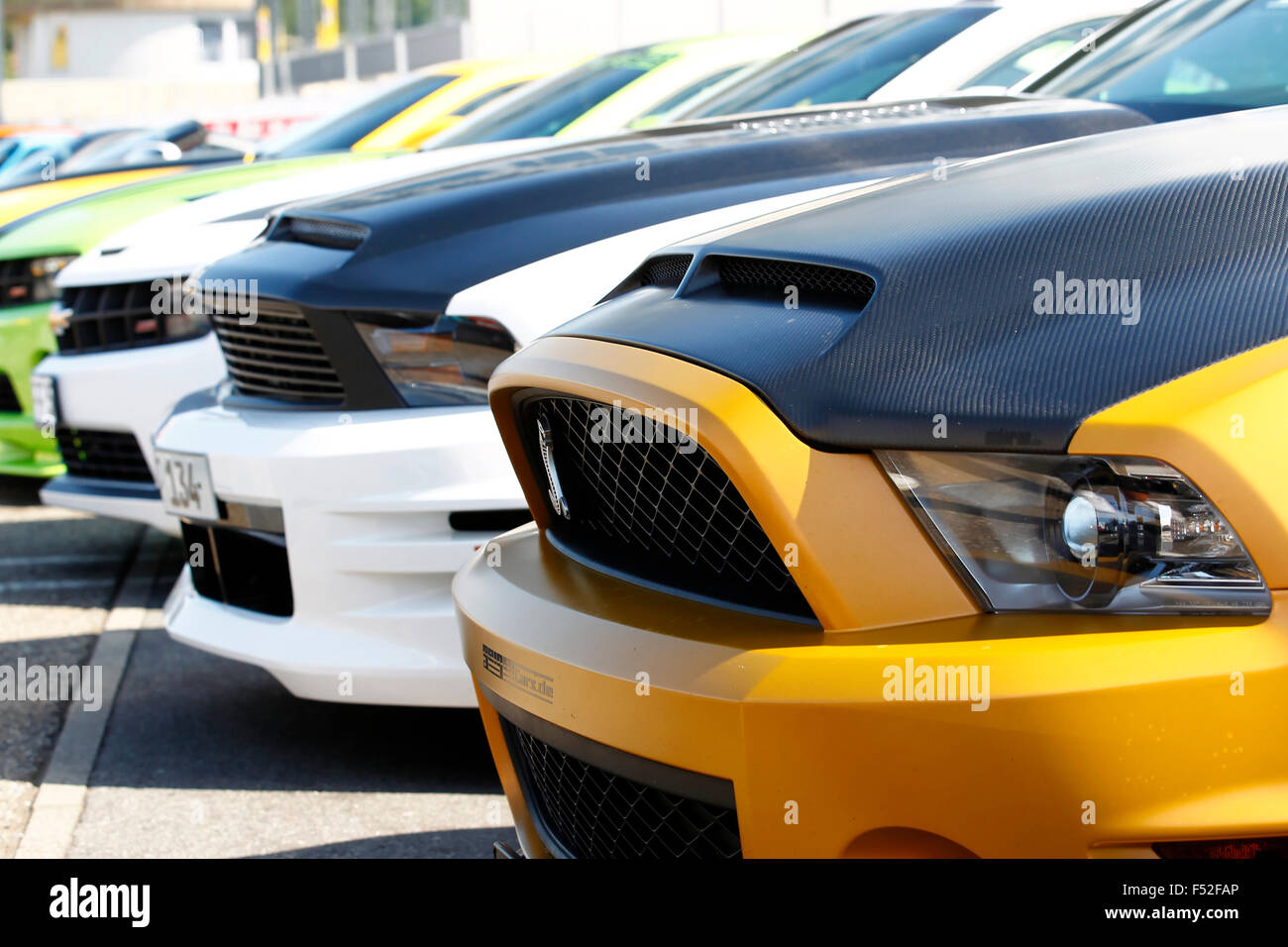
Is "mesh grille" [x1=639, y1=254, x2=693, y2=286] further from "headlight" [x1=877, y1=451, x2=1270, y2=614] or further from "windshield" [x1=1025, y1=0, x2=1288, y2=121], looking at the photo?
"windshield" [x1=1025, y1=0, x2=1288, y2=121]

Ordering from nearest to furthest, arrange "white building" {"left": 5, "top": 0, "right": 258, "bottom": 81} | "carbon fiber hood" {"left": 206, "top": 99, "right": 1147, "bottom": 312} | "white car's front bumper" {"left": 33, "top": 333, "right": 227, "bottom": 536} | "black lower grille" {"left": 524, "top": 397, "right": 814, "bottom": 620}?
"black lower grille" {"left": 524, "top": 397, "right": 814, "bottom": 620}
"carbon fiber hood" {"left": 206, "top": 99, "right": 1147, "bottom": 312}
"white car's front bumper" {"left": 33, "top": 333, "right": 227, "bottom": 536}
"white building" {"left": 5, "top": 0, "right": 258, "bottom": 81}

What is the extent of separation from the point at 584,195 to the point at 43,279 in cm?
407

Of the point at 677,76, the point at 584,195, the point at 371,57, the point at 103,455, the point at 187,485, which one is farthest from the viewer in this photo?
the point at 371,57

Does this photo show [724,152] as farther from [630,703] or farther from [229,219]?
[229,219]

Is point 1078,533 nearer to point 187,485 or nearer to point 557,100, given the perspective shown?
point 187,485

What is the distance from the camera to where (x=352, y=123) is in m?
7.59

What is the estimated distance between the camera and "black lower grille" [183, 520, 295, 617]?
3375 mm

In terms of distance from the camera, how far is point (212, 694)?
4.25 m

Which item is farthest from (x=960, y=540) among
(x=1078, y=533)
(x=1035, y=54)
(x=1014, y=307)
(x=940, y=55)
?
(x=1035, y=54)

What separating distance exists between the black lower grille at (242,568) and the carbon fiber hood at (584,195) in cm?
59

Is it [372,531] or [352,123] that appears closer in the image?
[372,531]

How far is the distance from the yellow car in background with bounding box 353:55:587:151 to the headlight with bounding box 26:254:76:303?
1.59 metres

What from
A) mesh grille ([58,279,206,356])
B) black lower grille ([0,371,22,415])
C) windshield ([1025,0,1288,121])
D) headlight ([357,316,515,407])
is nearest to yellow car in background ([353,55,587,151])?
black lower grille ([0,371,22,415])
